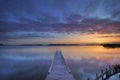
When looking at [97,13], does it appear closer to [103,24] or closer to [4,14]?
[103,24]

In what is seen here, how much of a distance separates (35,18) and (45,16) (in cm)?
25

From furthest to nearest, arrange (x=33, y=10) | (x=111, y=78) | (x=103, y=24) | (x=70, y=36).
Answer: (x=70, y=36) < (x=103, y=24) < (x=33, y=10) < (x=111, y=78)

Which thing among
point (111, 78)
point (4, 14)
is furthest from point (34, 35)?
point (111, 78)

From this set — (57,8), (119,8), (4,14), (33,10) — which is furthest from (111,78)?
(4,14)

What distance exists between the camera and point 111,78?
11.8 feet

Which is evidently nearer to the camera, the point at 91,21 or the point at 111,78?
the point at 111,78

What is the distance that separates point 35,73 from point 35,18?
4.53ft

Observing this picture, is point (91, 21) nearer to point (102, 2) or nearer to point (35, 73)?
point (102, 2)

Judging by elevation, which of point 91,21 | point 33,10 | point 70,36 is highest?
point 33,10

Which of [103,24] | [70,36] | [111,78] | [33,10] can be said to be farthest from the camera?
[70,36]

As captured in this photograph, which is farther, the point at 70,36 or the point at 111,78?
the point at 70,36

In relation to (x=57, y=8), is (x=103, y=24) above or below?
below

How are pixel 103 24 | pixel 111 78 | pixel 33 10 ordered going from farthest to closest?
pixel 103 24, pixel 33 10, pixel 111 78

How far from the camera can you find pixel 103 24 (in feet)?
13.6
